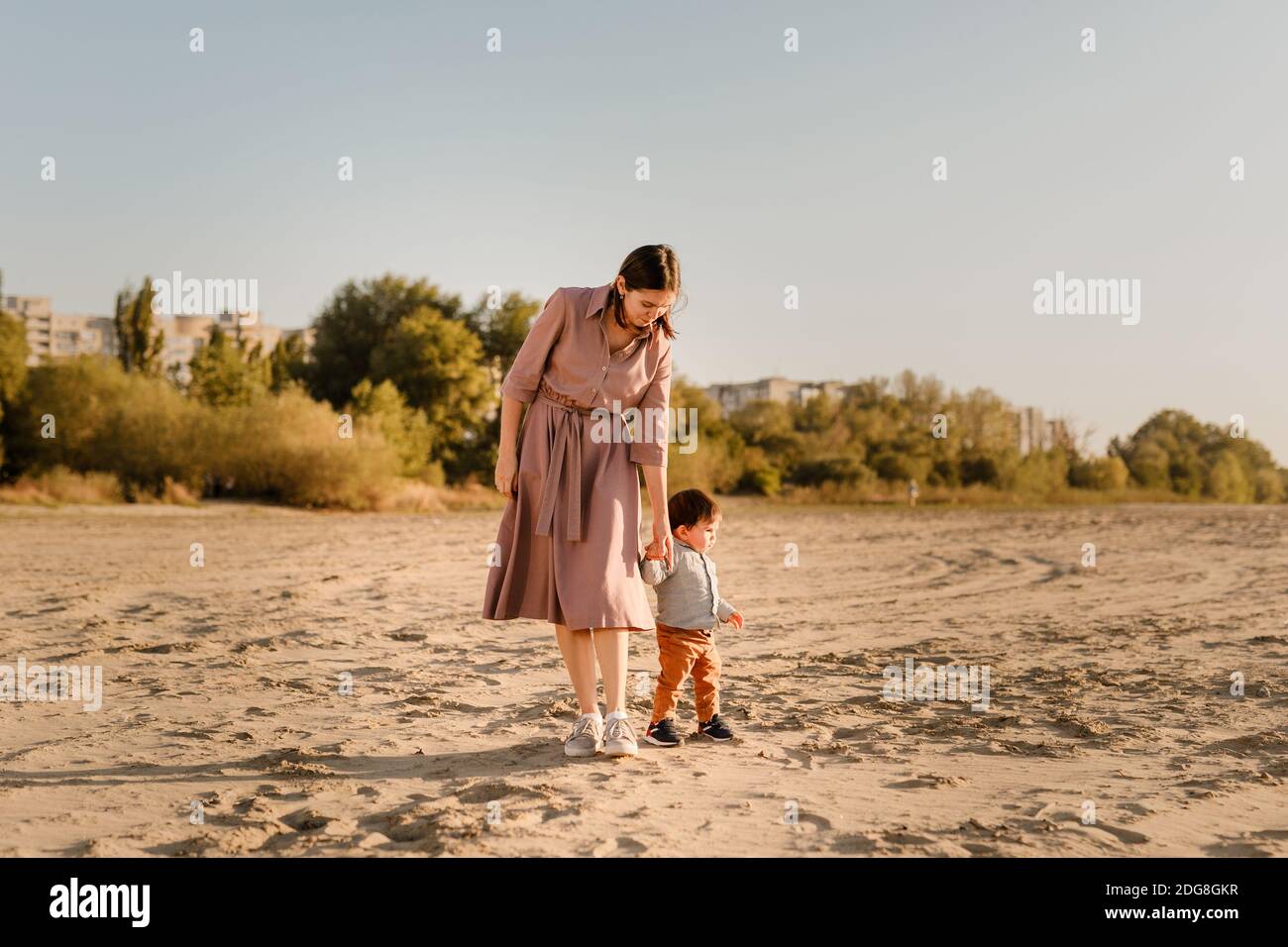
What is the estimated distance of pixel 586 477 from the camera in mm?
4773

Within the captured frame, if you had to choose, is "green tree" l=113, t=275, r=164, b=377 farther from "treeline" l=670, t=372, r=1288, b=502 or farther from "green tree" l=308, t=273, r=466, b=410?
"treeline" l=670, t=372, r=1288, b=502

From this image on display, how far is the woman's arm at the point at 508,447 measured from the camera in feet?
15.5

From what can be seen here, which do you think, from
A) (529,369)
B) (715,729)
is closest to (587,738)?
(715,729)

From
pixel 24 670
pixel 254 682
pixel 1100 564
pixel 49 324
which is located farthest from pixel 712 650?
pixel 49 324

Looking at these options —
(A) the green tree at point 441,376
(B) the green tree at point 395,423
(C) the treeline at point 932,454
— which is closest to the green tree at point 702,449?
(C) the treeline at point 932,454

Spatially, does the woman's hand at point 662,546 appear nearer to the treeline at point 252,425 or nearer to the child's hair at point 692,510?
the child's hair at point 692,510

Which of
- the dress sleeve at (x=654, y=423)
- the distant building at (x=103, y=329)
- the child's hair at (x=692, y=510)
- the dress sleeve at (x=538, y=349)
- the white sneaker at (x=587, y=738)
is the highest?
the distant building at (x=103, y=329)

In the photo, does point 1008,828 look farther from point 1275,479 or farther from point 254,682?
point 1275,479

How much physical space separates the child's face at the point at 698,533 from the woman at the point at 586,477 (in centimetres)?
45

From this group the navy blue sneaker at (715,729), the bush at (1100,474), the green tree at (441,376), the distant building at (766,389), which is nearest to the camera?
the navy blue sneaker at (715,729)

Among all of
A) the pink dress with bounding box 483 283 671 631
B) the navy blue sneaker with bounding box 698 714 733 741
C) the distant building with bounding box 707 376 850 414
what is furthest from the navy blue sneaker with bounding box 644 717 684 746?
the distant building with bounding box 707 376 850 414

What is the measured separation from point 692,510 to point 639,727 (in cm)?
115

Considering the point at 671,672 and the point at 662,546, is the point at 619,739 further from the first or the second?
the point at 662,546
